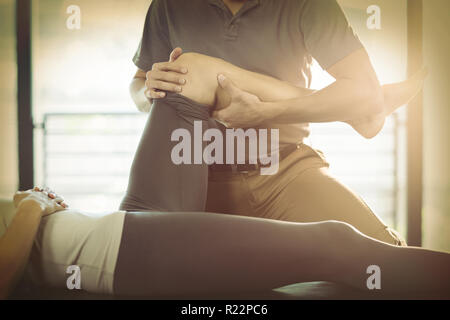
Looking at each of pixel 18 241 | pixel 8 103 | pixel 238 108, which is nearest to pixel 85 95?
pixel 8 103

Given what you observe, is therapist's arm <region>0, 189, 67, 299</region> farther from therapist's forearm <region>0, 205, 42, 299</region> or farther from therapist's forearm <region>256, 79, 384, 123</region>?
therapist's forearm <region>256, 79, 384, 123</region>

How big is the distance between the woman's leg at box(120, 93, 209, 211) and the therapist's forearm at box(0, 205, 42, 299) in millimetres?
252

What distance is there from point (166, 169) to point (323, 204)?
0.50m

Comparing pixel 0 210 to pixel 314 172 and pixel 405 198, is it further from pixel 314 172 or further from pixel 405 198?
pixel 405 198

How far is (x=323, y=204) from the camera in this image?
1.06 m

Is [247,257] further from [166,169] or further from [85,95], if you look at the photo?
[85,95]

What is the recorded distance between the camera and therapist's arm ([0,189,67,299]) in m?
0.70

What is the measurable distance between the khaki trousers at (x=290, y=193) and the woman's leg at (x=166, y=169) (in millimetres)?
136

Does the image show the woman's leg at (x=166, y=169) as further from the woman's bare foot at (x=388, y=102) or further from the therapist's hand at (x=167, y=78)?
the woman's bare foot at (x=388, y=102)

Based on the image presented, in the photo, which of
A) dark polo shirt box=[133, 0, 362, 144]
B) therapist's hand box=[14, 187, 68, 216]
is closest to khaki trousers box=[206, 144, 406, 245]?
dark polo shirt box=[133, 0, 362, 144]

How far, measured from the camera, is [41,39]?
65.5 inches

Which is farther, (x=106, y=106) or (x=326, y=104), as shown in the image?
(x=106, y=106)
